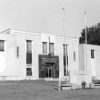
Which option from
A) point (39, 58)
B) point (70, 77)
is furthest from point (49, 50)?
point (70, 77)

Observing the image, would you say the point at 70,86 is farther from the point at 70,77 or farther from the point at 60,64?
the point at 60,64

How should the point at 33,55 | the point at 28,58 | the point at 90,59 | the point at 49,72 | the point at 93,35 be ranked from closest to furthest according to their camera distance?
1. the point at 28,58
2. the point at 33,55
3. the point at 49,72
4. the point at 90,59
5. the point at 93,35

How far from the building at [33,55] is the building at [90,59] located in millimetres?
1920

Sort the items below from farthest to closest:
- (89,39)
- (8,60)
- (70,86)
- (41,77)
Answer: (89,39)
(41,77)
(8,60)
(70,86)

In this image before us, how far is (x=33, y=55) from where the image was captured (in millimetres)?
59062

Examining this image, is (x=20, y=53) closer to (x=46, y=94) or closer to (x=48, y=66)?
(x=48, y=66)

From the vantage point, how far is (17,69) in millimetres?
56719

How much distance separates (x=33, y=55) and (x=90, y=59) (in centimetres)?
1530

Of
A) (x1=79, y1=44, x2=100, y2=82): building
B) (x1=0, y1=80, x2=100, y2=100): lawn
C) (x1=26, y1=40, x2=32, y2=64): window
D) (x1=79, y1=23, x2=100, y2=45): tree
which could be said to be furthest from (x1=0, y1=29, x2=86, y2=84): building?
(x1=79, y1=23, x2=100, y2=45): tree

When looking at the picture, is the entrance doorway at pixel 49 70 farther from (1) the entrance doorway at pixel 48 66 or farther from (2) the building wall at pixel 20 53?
(2) the building wall at pixel 20 53

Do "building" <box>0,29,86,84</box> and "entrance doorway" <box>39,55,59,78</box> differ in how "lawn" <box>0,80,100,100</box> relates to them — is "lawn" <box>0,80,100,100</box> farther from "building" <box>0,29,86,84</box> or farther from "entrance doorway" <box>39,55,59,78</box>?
"entrance doorway" <box>39,55,59,78</box>

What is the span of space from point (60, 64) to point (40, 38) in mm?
7413

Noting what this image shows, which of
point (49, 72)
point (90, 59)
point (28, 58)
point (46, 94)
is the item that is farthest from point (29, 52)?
point (46, 94)

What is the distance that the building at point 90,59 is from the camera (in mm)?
65369
